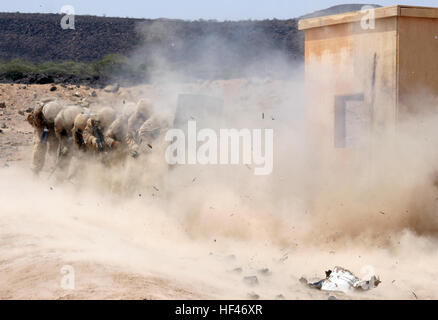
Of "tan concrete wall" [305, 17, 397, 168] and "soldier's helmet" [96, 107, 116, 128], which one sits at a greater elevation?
"tan concrete wall" [305, 17, 397, 168]

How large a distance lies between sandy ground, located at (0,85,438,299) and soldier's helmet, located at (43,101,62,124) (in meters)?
1.88

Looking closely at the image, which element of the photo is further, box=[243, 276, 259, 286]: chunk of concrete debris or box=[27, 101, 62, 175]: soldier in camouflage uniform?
box=[27, 101, 62, 175]: soldier in camouflage uniform

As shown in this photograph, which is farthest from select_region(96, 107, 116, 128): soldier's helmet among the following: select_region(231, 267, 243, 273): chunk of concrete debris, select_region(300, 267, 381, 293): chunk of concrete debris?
select_region(300, 267, 381, 293): chunk of concrete debris

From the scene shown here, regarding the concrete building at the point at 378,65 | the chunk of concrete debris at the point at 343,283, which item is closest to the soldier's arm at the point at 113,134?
the concrete building at the point at 378,65

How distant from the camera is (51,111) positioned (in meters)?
12.8

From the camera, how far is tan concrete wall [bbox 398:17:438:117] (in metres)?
8.20

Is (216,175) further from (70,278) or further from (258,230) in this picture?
(70,278)

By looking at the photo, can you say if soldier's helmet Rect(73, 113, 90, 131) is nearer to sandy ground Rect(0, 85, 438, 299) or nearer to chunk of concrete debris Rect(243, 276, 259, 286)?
sandy ground Rect(0, 85, 438, 299)

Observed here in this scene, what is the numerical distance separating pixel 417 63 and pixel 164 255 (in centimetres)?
410

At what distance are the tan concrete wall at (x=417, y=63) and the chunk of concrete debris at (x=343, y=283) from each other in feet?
7.80

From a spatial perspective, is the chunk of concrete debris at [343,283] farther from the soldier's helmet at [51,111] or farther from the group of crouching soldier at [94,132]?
the soldier's helmet at [51,111]

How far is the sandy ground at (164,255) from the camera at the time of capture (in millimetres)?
6125

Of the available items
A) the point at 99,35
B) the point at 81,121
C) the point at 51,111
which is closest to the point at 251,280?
the point at 81,121

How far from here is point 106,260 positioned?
683cm
